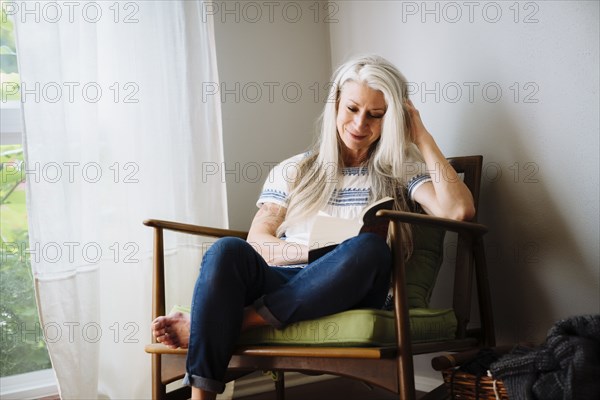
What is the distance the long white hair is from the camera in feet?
6.83

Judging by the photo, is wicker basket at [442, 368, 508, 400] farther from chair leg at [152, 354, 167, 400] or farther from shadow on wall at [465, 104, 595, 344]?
chair leg at [152, 354, 167, 400]

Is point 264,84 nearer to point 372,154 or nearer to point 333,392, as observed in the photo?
point 372,154

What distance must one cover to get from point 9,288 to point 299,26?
1.48 metres

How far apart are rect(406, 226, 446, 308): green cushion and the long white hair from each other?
0.19 feet

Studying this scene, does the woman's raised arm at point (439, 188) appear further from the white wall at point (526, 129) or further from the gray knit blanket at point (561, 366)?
the gray knit blanket at point (561, 366)

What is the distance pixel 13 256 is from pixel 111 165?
497 millimetres

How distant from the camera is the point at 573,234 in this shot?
197 cm

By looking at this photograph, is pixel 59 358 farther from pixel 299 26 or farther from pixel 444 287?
pixel 299 26

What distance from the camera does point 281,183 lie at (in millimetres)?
2244

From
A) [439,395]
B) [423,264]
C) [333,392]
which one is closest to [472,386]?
[439,395]

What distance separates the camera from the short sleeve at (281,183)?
2.22 m

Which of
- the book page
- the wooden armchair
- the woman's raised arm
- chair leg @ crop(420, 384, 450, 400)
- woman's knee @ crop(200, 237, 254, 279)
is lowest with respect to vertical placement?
chair leg @ crop(420, 384, 450, 400)

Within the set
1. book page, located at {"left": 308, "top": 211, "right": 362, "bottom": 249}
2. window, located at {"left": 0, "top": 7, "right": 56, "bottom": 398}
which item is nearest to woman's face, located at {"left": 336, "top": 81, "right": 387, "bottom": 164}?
book page, located at {"left": 308, "top": 211, "right": 362, "bottom": 249}

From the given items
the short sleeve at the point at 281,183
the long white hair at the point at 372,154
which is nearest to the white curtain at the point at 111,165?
the short sleeve at the point at 281,183
